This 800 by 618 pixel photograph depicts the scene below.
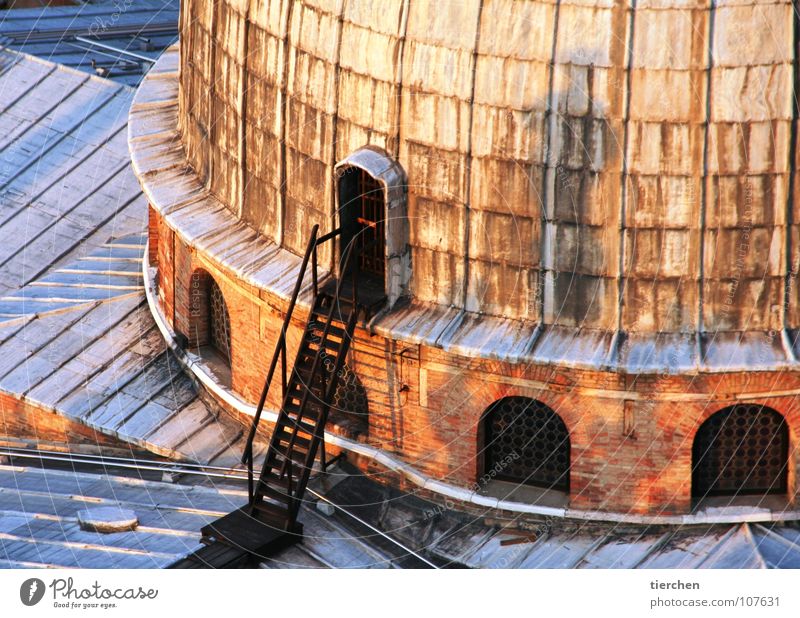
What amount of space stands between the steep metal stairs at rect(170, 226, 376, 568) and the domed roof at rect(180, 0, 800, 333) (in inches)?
58.2

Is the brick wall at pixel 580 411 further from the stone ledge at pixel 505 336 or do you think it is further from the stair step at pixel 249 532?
the stair step at pixel 249 532

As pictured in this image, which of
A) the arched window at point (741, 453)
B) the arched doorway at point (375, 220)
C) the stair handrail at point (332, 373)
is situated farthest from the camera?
the stair handrail at point (332, 373)

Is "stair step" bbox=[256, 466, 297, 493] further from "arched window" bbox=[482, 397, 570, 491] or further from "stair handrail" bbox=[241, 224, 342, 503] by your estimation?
"arched window" bbox=[482, 397, 570, 491]

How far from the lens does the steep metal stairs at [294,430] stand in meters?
41.4

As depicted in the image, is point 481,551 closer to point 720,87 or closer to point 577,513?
point 577,513

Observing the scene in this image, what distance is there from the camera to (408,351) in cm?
4169

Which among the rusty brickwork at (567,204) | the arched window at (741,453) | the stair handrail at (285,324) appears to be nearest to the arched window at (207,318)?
the rusty brickwork at (567,204)

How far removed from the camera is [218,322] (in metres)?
46.7

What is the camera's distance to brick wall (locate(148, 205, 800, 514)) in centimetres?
4044

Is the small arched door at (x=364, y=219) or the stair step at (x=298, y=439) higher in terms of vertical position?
the small arched door at (x=364, y=219)

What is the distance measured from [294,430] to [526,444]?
4.51m

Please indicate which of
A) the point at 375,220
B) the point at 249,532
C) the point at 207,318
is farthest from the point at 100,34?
the point at 249,532

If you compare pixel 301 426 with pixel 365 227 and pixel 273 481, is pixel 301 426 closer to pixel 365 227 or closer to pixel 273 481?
pixel 273 481
